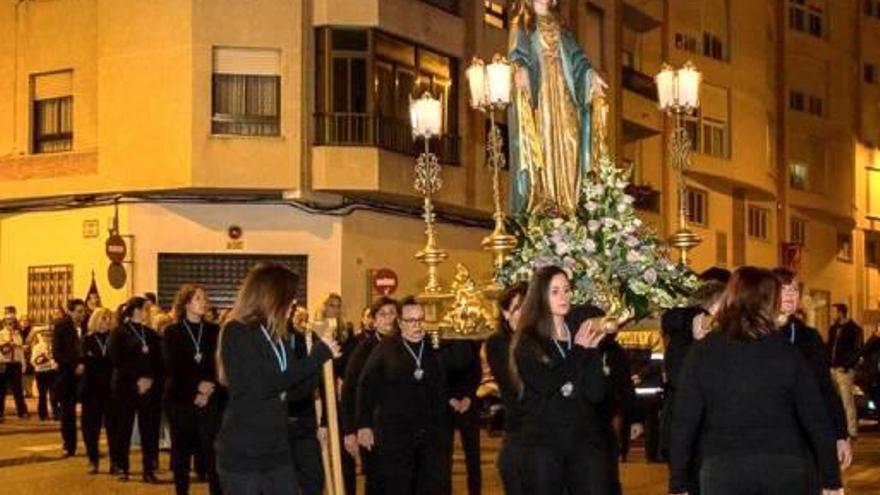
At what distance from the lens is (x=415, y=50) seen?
32844mm

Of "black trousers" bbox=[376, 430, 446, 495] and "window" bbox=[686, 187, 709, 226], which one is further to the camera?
"window" bbox=[686, 187, 709, 226]

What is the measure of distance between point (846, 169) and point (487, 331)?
140 ft

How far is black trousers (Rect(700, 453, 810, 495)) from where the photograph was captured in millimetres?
7395

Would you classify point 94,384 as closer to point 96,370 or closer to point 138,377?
point 96,370

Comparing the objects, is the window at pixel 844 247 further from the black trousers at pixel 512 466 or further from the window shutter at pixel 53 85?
the black trousers at pixel 512 466

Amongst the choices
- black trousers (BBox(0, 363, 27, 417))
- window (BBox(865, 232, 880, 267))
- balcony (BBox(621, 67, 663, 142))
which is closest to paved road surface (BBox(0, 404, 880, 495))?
black trousers (BBox(0, 363, 27, 417))

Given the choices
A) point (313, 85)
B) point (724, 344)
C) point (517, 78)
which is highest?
point (313, 85)

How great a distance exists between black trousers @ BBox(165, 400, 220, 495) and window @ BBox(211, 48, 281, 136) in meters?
16.2

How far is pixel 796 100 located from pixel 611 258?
41.5 meters

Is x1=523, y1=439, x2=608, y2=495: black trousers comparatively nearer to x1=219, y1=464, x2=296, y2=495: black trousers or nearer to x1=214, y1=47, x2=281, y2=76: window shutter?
x1=219, y1=464, x2=296, y2=495: black trousers

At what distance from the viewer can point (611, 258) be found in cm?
1316

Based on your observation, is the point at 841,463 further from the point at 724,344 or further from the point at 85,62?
A: the point at 85,62

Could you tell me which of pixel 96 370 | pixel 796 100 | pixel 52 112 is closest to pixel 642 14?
pixel 796 100

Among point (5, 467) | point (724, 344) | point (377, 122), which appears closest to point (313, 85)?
point (377, 122)
